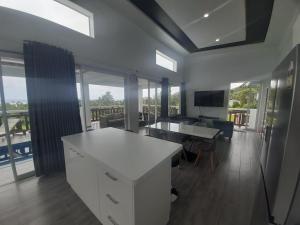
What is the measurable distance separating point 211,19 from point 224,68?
9.81ft

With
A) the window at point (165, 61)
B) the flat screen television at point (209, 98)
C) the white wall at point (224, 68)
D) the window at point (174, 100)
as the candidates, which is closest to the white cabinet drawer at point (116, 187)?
the window at point (165, 61)

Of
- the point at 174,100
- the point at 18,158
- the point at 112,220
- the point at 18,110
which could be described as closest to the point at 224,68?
the point at 174,100

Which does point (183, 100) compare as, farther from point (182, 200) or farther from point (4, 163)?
point (4, 163)

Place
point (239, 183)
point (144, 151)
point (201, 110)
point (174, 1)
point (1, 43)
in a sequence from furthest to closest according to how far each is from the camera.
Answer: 1. point (201, 110)
2. point (174, 1)
3. point (239, 183)
4. point (1, 43)
5. point (144, 151)

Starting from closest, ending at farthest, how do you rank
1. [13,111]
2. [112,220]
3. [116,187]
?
[116,187], [112,220], [13,111]

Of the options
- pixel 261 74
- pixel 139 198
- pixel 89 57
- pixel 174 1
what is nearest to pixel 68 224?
pixel 139 198

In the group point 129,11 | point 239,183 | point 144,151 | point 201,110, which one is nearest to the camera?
point 144,151

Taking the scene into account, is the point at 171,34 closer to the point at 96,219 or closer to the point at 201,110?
the point at 201,110

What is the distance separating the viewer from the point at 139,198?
0.98m

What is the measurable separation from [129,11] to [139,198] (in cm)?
360

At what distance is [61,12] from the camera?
2.38 meters

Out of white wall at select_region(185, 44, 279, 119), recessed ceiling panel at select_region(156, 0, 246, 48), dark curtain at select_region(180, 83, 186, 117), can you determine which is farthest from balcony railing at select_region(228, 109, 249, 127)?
recessed ceiling panel at select_region(156, 0, 246, 48)

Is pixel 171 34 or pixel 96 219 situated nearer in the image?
pixel 96 219

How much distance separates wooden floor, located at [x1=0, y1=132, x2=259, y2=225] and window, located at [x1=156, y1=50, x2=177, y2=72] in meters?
3.90
